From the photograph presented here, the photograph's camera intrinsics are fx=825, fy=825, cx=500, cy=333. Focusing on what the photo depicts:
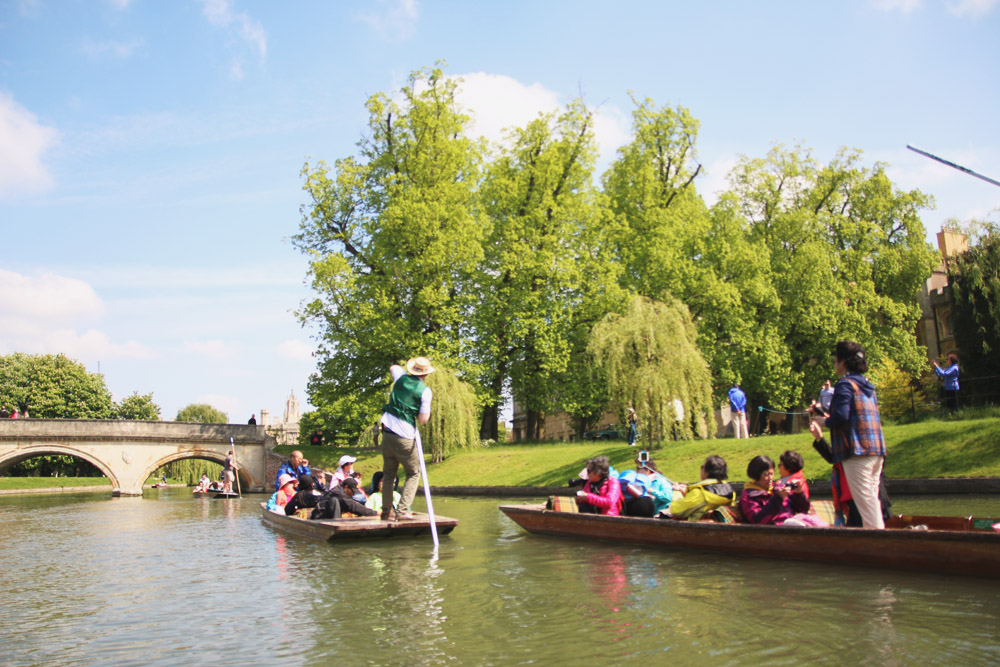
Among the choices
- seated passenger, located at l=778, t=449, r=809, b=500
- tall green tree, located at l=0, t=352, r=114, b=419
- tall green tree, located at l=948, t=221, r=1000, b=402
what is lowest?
seated passenger, located at l=778, t=449, r=809, b=500

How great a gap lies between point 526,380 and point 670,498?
20306 millimetres

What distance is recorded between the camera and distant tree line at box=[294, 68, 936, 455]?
2922 centimetres

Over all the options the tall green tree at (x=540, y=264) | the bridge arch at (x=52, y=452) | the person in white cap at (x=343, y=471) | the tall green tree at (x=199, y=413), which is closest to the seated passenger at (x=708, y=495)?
the person in white cap at (x=343, y=471)

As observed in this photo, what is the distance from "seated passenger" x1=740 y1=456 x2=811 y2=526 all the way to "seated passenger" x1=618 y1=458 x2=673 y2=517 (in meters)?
1.55

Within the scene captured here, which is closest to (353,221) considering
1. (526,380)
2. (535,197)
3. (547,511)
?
(535,197)

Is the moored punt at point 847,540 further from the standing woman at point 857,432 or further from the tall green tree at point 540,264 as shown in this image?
the tall green tree at point 540,264

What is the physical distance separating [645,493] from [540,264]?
65.5ft

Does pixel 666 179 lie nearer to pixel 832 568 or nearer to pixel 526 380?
pixel 526 380

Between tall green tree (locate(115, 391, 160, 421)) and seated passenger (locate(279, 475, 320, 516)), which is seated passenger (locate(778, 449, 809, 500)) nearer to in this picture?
seated passenger (locate(279, 475, 320, 516))

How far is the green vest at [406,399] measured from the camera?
1038 centimetres

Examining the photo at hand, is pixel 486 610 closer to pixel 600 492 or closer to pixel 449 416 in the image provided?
pixel 600 492

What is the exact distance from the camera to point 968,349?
22.6 meters

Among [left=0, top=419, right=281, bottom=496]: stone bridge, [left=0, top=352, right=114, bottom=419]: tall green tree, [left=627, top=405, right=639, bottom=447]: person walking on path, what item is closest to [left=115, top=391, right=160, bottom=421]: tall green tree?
[left=0, top=352, right=114, bottom=419]: tall green tree

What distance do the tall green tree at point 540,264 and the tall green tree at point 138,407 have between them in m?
45.6
